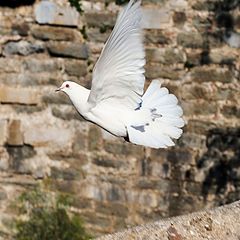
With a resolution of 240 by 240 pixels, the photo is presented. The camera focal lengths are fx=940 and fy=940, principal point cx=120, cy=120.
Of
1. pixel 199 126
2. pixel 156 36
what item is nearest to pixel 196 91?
pixel 199 126

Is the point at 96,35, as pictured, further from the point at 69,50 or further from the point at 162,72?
the point at 162,72

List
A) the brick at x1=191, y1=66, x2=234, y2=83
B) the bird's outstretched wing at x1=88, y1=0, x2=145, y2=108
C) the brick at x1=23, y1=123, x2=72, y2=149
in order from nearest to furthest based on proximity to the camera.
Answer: the bird's outstretched wing at x1=88, y1=0, x2=145, y2=108
the brick at x1=191, y1=66, x2=234, y2=83
the brick at x1=23, y1=123, x2=72, y2=149

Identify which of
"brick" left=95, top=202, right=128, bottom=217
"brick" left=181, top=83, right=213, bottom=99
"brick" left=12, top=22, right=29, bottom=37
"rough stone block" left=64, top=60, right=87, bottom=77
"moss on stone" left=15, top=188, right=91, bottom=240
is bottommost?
"moss on stone" left=15, top=188, right=91, bottom=240

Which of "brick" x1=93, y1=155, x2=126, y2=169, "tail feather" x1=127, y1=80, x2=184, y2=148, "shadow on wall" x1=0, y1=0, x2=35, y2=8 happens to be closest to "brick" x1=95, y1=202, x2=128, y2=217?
"brick" x1=93, y1=155, x2=126, y2=169

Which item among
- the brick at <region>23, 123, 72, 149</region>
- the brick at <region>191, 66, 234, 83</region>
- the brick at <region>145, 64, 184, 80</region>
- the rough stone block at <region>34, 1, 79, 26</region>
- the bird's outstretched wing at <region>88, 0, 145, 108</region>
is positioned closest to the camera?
the bird's outstretched wing at <region>88, 0, 145, 108</region>

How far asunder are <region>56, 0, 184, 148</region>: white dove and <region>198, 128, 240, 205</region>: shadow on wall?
138cm

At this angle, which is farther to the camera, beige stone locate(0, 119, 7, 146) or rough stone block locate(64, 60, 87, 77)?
beige stone locate(0, 119, 7, 146)

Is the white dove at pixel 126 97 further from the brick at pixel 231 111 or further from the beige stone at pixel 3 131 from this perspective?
the beige stone at pixel 3 131

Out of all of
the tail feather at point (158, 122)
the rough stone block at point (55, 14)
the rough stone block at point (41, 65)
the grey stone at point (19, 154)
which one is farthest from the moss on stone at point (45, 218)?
the tail feather at point (158, 122)

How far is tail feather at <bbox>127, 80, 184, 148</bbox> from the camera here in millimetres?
4289

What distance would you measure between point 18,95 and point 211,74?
1278 mm

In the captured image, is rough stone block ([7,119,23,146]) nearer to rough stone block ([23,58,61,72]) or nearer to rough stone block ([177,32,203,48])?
rough stone block ([23,58,61,72])

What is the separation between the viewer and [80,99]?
432 centimetres

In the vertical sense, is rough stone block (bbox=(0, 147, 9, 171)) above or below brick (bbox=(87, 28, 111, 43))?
below
